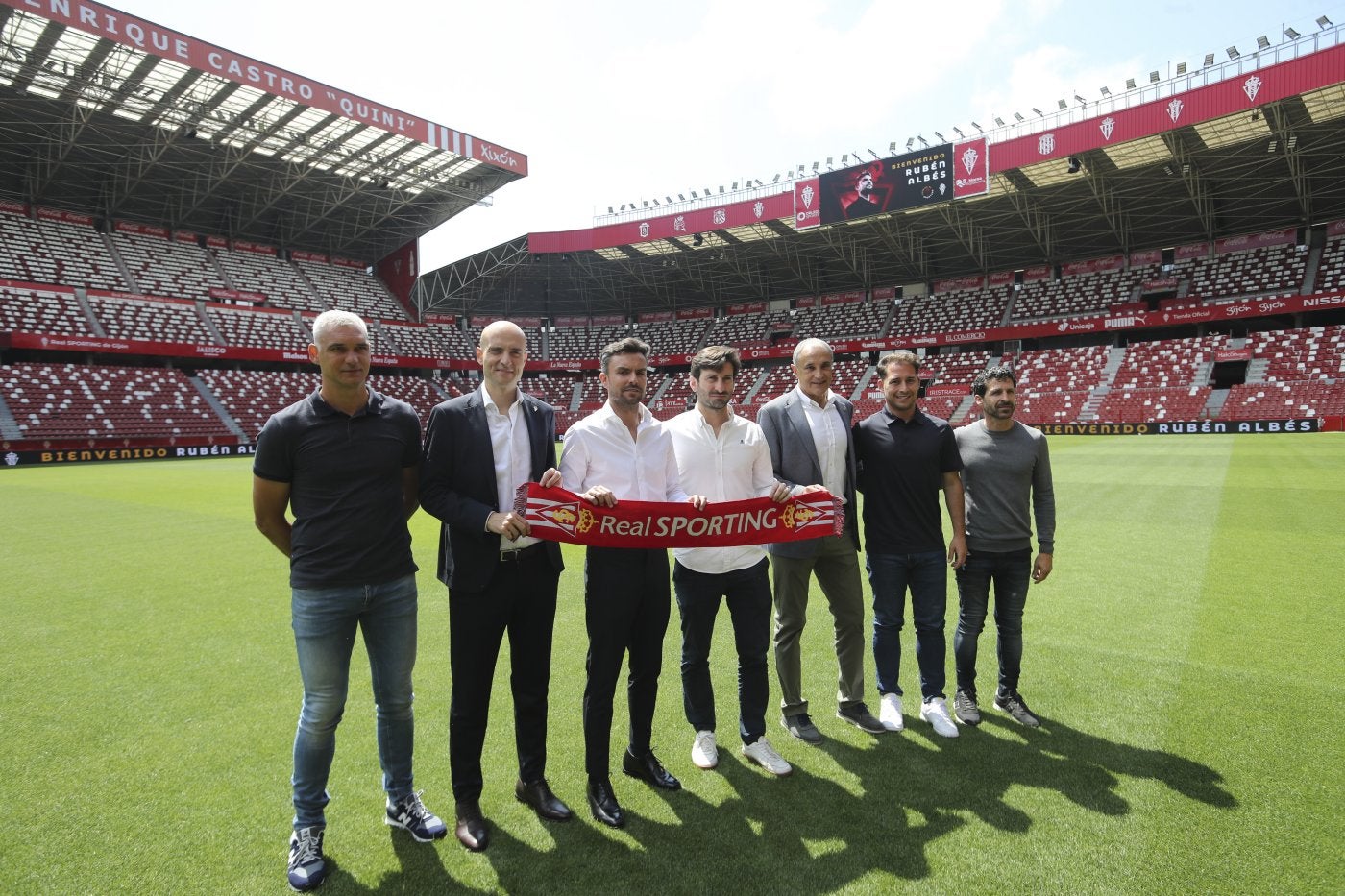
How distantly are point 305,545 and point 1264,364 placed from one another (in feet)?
145

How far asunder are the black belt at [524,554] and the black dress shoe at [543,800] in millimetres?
1086

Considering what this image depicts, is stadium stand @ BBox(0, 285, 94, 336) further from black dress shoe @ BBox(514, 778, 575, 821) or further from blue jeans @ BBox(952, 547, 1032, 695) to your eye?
blue jeans @ BBox(952, 547, 1032, 695)

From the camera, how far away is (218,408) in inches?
1458

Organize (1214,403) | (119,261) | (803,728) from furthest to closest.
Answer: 1. (119,261)
2. (1214,403)
3. (803,728)

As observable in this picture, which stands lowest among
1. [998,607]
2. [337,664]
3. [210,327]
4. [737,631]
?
[998,607]

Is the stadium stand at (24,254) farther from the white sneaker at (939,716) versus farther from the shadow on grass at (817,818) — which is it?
the white sneaker at (939,716)

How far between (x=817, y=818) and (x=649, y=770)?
86cm

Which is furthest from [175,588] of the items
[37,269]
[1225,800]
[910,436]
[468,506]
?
[37,269]

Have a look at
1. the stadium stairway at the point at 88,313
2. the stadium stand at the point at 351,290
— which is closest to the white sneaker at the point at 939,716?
the stadium stairway at the point at 88,313

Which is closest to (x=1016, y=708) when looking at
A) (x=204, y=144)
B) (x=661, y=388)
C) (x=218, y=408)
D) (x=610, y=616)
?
(x=610, y=616)

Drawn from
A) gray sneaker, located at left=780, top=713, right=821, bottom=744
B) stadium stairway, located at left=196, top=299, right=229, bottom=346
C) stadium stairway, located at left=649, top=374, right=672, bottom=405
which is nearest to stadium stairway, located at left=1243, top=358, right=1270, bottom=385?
stadium stairway, located at left=649, top=374, right=672, bottom=405

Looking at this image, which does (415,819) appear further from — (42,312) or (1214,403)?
(42,312)

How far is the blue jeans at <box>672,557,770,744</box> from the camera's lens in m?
3.63

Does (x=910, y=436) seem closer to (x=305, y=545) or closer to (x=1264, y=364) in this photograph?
(x=305, y=545)
